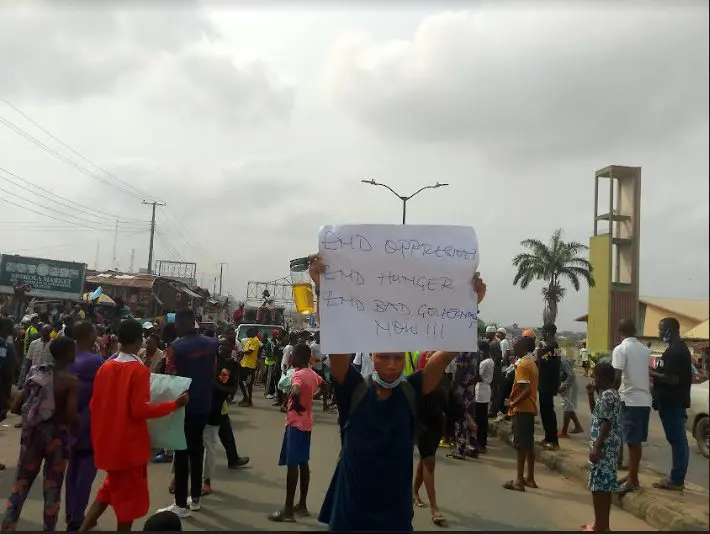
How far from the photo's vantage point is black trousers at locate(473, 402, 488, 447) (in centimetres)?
895

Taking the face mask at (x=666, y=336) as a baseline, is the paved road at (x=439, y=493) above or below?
below

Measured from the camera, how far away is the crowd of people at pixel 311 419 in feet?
9.55

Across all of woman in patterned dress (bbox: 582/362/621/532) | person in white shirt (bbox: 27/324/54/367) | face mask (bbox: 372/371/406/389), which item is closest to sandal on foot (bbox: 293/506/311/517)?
woman in patterned dress (bbox: 582/362/621/532)

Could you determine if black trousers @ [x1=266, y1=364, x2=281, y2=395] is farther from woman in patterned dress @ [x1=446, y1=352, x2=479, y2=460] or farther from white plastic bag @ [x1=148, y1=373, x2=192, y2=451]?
white plastic bag @ [x1=148, y1=373, x2=192, y2=451]

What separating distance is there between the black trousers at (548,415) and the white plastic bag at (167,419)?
605 centimetres

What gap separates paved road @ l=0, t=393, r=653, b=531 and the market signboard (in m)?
23.3

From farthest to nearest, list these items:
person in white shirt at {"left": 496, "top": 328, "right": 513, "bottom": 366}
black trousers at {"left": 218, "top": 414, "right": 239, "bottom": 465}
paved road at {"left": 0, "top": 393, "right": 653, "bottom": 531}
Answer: person in white shirt at {"left": 496, "top": 328, "right": 513, "bottom": 366}
black trousers at {"left": 218, "top": 414, "right": 239, "bottom": 465}
paved road at {"left": 0, "top": 393, "right": 653, "bottom": 531}

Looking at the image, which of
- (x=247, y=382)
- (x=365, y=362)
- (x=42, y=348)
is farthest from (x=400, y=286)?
(x=247, y=382)

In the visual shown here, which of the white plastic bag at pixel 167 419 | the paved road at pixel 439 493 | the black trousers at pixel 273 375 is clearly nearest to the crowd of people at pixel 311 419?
the white plastic bag at pixel 167 419

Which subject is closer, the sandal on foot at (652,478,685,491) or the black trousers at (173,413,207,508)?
the black trousers at (173,413,207,508)

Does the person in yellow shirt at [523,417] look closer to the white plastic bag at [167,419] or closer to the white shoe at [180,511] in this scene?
the white shoe at [180,511]

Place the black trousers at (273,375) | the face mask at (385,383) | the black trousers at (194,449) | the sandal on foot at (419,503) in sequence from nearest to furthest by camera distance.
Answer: the face mask at (385,383) < the black trousers at (194,449) < the sandal on foot at (419,503) < the black trousers at (273,375)

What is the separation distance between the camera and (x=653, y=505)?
18.8 feet

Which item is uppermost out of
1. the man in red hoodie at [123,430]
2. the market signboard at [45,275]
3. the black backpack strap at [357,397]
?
the market signboard at [45,275]
